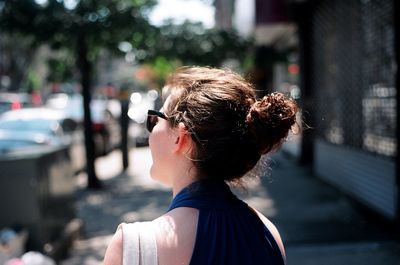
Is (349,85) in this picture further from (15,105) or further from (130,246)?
(15,105)

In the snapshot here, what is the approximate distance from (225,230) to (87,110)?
9.44 m

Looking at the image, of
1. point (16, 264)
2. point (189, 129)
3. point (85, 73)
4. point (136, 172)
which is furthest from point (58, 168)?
point (136, 172)

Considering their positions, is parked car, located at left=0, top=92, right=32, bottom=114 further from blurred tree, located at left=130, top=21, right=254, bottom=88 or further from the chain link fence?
the chain link fence

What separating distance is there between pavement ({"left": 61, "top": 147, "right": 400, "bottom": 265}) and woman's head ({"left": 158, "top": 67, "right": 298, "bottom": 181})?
0.31m

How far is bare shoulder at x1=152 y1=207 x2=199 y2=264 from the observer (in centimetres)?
142

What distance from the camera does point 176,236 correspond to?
1.45m

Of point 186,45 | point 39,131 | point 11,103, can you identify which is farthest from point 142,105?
point 11,103

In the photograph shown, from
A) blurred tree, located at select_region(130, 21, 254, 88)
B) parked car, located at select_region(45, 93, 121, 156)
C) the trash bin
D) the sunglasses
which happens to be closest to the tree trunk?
blurred tree, located at select_region(130, 21, 254, 88)

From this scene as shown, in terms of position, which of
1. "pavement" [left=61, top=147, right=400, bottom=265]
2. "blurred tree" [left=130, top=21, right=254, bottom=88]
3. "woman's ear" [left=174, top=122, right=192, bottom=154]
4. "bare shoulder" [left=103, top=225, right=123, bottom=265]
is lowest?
"pavement" [left=61, top=147, right=400, bottom=265]

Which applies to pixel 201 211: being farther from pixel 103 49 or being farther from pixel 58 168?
pixel 103 49

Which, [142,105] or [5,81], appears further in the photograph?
[5,81]

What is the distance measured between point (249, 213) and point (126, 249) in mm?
380

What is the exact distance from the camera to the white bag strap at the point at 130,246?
1.38 meters

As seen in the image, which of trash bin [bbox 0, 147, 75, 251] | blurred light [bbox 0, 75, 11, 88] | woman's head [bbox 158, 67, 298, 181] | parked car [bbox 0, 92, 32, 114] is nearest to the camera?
woman's head [bbox 158, 67, 298, 181]
